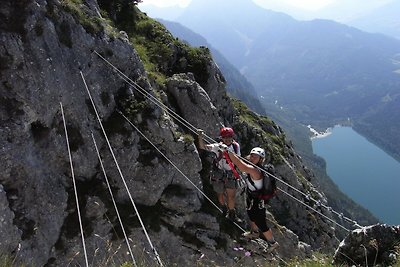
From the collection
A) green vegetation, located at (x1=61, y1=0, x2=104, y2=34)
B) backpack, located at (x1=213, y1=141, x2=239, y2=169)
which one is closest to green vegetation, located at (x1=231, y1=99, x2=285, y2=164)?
green vegetation, located at (x1=61, y1=0, x2=104, y2=34)

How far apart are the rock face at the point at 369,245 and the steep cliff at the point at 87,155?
3.43 metres

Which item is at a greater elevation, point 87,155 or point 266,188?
point 266,188

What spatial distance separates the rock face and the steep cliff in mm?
3429

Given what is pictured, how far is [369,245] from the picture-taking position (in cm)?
959

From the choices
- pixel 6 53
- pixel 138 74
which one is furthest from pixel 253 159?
pixel 138 74

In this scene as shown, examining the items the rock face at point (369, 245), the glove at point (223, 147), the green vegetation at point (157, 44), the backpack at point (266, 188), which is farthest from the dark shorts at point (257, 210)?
the green vegetation at point (157, 44)

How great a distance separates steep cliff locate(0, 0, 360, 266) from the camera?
554 inches

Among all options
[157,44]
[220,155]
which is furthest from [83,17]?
[157,44]

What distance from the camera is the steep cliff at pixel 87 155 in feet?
46.1

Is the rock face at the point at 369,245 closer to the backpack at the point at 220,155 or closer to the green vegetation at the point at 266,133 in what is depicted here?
the backpack at the point at 220,155

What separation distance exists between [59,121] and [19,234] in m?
4.71

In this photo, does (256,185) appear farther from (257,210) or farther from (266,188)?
(257,210)

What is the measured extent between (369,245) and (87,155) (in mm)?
11205

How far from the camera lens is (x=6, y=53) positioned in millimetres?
14391
